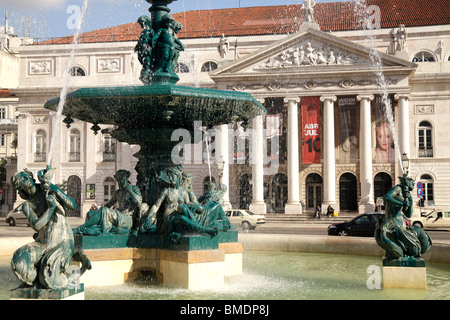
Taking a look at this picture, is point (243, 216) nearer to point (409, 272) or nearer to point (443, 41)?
point (409, 272)

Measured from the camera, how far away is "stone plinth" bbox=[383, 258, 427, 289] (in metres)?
8.33

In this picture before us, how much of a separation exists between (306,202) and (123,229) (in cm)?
3914

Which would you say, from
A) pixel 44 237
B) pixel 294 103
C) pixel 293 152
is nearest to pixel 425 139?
pixel 293 152

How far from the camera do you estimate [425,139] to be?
45.8 m

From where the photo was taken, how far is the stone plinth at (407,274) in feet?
27.3

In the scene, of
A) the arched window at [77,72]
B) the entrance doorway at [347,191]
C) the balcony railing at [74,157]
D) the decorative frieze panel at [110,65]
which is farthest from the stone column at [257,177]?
the arched window at [77,72]

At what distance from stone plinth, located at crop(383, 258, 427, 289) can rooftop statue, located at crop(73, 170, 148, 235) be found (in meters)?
4.24

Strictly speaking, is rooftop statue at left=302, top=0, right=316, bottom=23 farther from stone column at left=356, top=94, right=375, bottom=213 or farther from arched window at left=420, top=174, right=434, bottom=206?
arched window at left=420, top=174, right=434, bottom=206

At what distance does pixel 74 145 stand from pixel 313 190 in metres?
22.4

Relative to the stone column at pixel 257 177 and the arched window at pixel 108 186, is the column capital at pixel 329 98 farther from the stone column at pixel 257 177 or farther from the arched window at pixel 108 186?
the arched window at pixel 108 186

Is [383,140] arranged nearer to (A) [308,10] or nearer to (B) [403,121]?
(B) [403,121]

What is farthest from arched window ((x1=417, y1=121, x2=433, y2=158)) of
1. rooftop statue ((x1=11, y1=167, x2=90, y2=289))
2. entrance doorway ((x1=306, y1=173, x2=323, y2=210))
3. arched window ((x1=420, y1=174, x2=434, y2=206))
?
rooftop statue ((x1=11, y1=167, x2=90, y2=289))

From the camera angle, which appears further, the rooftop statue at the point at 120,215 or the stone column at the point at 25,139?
the stone column at the point at 25,139

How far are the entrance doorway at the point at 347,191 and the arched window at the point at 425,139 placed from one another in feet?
19.5
